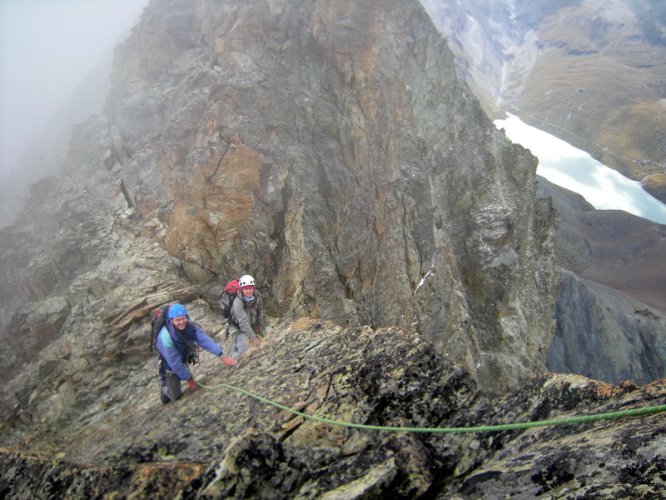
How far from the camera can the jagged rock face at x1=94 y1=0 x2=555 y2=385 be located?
23.3 m

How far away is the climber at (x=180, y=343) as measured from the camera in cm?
1052

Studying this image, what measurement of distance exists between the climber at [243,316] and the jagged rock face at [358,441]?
32.6 inches

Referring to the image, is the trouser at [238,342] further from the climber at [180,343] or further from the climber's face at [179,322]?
the climber's face at [179,322]

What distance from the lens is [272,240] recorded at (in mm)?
23594

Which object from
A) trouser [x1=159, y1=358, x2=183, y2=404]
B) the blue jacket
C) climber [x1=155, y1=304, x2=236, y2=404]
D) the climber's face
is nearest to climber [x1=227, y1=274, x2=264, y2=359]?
climber [x1=155, y1=304, x2=236, y2=404]

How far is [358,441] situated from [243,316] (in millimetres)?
6120

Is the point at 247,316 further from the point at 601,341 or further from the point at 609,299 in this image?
the point at 609,299

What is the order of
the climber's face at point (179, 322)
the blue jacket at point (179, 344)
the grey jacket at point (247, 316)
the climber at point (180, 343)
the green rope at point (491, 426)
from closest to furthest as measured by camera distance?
the green rope at point (491, 426) → the climber's face at point (179, 322) → the climber at point (180, 343) → the blue jacket at point (179, 344) → the grey jacket at point (247, 316)

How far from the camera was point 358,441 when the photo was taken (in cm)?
834

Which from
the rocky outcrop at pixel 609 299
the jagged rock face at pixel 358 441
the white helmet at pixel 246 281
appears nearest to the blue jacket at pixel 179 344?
the jagged rock face at pixel 358 441

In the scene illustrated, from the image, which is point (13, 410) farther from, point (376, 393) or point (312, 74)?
point (312, 74)

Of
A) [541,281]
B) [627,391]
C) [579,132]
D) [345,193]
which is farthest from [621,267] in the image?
[579,132]

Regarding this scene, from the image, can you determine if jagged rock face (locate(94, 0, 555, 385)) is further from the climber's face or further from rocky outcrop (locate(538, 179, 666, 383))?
rocky outcrop (locate(538, 179, 666, 383))

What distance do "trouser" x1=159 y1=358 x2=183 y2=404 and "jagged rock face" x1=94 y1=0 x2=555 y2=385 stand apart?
981cm
